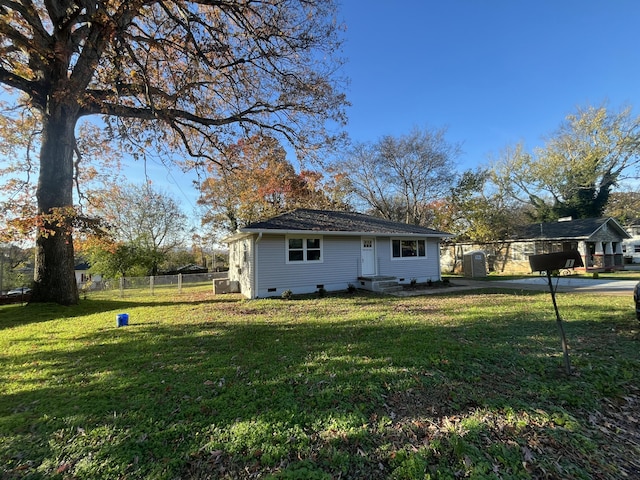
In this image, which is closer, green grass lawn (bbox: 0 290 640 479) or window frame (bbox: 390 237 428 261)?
green grass lawn (bbox: 0 290 640 479)

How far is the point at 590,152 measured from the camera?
2570cm

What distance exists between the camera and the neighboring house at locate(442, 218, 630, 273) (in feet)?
70.0

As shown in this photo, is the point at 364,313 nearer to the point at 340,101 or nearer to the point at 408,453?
the point at 408,453

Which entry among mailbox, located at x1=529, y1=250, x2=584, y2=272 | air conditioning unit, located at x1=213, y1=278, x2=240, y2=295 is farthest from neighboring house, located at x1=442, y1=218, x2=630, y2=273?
mailbox, located at x1=529, y1=250, x2=584, y2=272

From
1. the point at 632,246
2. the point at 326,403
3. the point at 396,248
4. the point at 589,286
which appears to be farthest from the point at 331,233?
the point at 632,246

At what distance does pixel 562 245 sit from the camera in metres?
22.0

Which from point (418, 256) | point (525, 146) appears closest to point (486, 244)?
point (525, 146)

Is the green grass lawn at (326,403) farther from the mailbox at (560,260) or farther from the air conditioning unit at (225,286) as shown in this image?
the air conditioning unit at (225,286)

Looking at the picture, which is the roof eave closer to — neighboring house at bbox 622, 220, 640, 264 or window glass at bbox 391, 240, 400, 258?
window glass at bbox 391, 240, 400, 258

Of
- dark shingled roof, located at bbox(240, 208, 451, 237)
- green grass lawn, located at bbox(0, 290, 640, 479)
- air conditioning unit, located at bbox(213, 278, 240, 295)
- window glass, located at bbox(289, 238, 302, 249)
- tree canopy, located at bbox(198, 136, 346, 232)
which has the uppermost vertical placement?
tree canopy, located at bbox(198, 136, 346, 232)

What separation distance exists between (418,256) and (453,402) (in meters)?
12.6

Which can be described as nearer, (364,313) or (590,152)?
(364,313)

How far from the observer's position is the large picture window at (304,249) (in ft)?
38.6

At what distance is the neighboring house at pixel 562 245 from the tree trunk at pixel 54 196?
24563 mm
